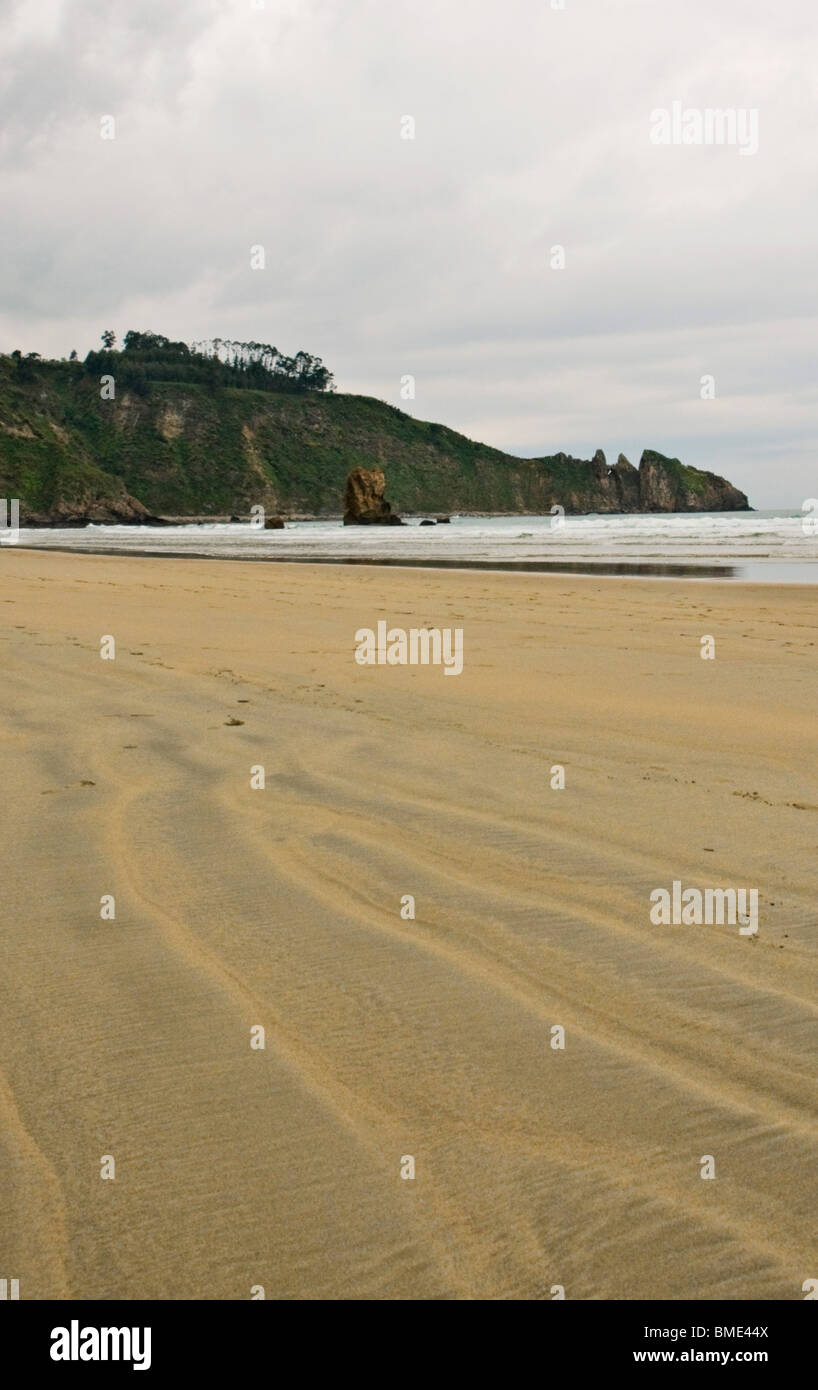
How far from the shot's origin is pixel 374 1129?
2389 mm

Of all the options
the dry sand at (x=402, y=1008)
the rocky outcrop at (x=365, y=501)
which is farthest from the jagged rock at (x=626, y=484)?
the dry sand at (x=402, y=1008)

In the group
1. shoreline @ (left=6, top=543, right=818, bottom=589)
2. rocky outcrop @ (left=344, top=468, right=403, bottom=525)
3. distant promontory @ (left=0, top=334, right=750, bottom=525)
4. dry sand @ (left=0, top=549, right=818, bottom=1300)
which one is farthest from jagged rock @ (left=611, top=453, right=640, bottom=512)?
dry sand @ (left=0, top=549, right=818, bottom=1300)

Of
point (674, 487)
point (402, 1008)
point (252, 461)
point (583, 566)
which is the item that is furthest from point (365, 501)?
point (674, 487)

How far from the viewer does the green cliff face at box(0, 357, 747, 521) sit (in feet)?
356

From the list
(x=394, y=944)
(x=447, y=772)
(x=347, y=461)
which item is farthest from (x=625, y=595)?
(x=347, y=461)

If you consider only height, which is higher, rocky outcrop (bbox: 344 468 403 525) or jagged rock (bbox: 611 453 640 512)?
jagged rock (bbox: 611 453 640 512)

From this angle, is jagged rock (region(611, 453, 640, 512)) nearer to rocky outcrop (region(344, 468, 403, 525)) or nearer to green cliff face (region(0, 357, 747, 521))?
green cliff face (region(0, 357, 747, 521))

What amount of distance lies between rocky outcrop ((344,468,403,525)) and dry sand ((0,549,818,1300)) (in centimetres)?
7742

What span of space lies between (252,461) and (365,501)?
60829 mm

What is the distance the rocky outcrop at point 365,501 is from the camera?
8312 centimetres

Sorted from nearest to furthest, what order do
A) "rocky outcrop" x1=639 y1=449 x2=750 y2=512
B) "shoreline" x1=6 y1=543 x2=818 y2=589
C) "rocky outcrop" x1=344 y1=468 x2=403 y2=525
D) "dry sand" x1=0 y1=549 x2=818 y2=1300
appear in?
"dry sand" x1=0 y1=549 x2=818 y2=1300 → "shoreline" x1=6 y1=543 x2=818 y2=589 → "rocky outcrop" x1=344 y1=468 x2=403 y2=525 → "rocky outcrop" x1=639 y1=449 x2=750 y2=512

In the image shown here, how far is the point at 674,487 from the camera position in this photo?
168 metres

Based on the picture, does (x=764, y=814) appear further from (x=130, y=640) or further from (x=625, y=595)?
(x=625, y=595)

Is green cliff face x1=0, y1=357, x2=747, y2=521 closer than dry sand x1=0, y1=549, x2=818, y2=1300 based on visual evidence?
No
